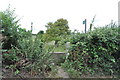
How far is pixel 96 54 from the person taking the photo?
7.21 ft

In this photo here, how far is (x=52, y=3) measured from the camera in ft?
11.5

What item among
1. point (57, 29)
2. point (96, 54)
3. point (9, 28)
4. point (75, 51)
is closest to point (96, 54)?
point (96, 54)

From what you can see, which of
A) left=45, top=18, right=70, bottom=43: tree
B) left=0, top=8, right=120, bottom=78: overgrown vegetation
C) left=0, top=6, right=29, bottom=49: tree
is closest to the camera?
left=0, top=8, right=120, bottom=78: overgrown vegetation

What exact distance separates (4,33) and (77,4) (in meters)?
2.90

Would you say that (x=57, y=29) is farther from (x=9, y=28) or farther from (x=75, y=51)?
(x=9, y=28)

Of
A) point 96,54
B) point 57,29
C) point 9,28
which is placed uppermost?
point 57,29

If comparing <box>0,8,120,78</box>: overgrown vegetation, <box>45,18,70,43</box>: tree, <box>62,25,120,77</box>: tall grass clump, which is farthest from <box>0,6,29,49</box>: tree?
<box>45,18,70,43</box>: tree

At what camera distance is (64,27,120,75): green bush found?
218 centimetres

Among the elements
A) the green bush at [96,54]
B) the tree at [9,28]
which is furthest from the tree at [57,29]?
the green bush at [96,54]

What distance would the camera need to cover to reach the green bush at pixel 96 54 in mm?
2184

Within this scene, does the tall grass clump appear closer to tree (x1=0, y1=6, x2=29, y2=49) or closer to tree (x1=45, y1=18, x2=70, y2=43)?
tree (x1=0, y1=6, x2=29, y2=49)

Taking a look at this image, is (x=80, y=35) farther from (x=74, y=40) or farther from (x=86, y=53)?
(x=86, y=53)

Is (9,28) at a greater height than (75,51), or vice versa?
(9,28)

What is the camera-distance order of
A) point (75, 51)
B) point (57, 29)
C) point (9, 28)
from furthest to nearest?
point (57, 29), point (75, 51), point (9, 28)
